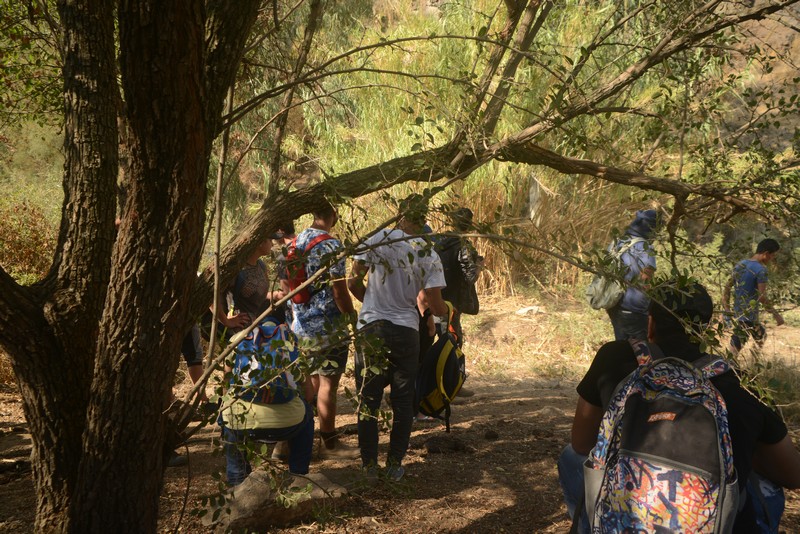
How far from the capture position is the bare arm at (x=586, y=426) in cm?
261

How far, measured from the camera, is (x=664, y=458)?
2.12m

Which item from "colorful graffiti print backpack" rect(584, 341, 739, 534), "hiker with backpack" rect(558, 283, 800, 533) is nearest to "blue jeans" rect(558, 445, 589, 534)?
"hiker with backpack" rect(558, 283, 800, 533)

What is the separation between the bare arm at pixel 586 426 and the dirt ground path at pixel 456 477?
722mm

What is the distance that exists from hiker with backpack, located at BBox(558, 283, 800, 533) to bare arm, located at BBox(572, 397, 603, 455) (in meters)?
0.14

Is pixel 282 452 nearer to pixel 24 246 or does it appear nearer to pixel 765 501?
pixel 765 501

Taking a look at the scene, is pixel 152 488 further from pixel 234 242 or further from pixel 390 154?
pixel 390 154

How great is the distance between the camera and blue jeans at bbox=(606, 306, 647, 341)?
5.30 m

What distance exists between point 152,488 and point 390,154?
986 centimetres

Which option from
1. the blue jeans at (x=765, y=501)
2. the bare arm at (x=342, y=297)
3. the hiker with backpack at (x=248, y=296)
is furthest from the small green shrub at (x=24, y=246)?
the blue jeans at (x=765, y=501)

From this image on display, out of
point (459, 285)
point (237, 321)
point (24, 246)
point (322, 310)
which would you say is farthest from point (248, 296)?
point (24, 246)

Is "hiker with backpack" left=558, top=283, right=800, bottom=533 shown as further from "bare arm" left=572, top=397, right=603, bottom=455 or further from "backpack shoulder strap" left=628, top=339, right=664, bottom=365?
"bare arm" left=572, top=397, right=603, bottom=455

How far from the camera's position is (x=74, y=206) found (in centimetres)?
265

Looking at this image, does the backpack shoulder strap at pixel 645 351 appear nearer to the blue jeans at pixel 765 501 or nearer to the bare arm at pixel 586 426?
the bare arm at pixel 586 426

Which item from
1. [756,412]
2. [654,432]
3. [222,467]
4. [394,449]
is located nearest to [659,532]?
[654,432]
